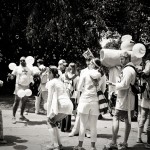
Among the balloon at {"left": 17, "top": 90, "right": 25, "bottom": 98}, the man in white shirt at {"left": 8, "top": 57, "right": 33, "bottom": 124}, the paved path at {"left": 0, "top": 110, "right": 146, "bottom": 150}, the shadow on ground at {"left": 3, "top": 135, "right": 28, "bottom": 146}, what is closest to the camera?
the paved path at {"left": 0, "top": 110, "right": 146, "bottom": 150}

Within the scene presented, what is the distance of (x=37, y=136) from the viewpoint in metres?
7.71

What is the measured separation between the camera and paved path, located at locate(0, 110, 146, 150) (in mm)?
6874

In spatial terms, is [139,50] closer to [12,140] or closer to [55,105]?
[55,105]

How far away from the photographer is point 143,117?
735 cm

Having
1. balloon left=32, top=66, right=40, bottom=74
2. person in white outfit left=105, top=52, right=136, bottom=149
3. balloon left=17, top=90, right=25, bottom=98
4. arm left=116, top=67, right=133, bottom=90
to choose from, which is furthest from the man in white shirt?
arm left=116, top=67, right=133, bottom=90

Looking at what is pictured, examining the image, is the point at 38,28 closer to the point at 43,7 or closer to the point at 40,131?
the point at 43,7

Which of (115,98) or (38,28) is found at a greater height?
(38,28)

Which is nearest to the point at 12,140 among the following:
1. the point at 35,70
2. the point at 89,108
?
the point at 89,108

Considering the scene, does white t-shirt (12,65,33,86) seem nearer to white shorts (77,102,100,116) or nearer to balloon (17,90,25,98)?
balloon (17,90,25,98)

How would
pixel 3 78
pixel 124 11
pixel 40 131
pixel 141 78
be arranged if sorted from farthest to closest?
pixel 124 11 → pixel 3 78 → pixel 40 131 → pixel 141 78

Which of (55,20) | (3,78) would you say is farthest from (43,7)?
(3,78)

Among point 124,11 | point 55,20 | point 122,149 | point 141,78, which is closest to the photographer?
point 122,149

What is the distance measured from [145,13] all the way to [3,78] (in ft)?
31.1

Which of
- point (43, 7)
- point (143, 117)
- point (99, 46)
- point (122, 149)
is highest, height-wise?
point (43, 7)
